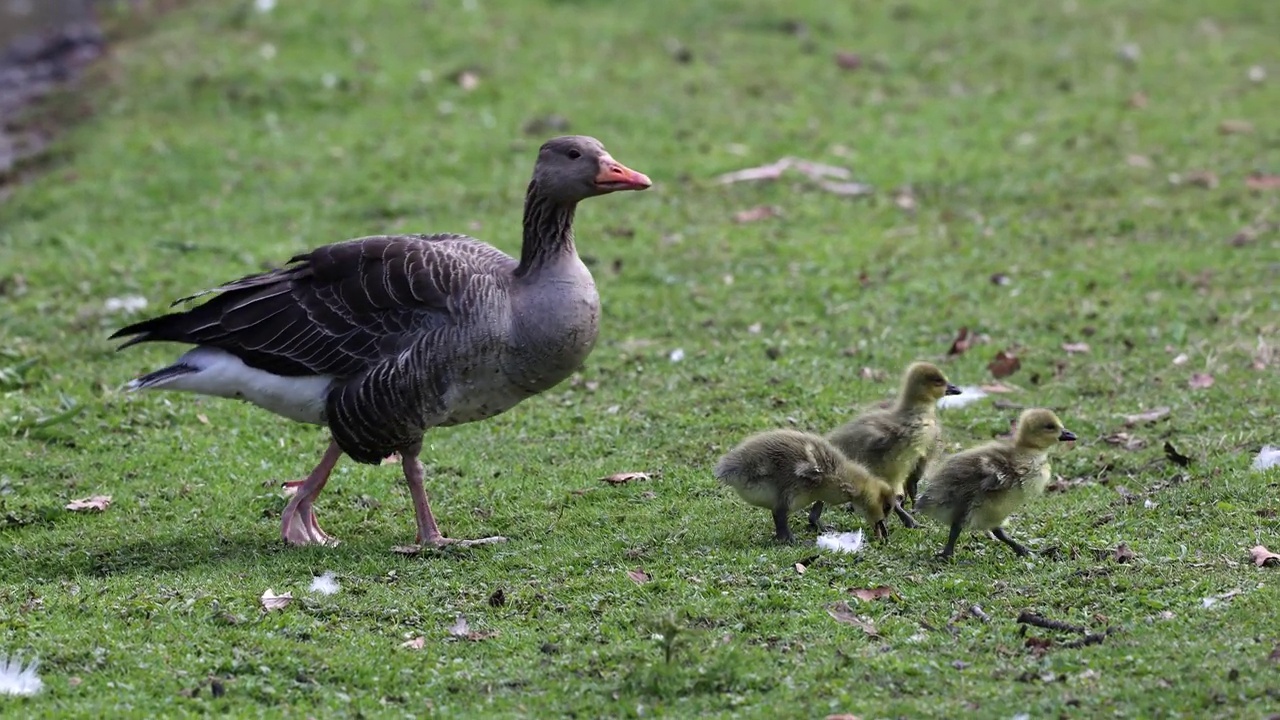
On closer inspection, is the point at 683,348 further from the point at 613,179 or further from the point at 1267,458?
the point at 1267,458

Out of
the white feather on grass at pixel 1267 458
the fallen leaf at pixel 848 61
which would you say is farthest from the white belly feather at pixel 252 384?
the fallen leaf at pixel 848 61

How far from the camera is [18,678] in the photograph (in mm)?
6504

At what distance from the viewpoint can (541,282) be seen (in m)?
8.59

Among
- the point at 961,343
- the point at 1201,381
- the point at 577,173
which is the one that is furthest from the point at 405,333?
the point at 1201,381

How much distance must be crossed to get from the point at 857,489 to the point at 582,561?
1488mm

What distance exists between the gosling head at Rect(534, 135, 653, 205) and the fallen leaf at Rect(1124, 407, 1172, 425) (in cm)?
360

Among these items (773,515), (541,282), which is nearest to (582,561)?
(773,515)

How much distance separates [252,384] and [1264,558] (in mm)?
5501

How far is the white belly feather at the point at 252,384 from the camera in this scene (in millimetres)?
8812

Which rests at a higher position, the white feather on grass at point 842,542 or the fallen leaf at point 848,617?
the fallen leaf at point 848,617

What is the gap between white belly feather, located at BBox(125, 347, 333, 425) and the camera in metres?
8.81

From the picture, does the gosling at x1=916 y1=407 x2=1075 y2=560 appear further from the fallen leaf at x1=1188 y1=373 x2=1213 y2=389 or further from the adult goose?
the fallen leaf at x1=1188 y1=373 x2=1213 y2=389

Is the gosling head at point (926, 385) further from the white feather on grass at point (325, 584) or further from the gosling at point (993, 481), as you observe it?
the white feather on grass at point (325, 584)

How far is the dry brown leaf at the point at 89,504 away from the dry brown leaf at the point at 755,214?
7.23 metres
